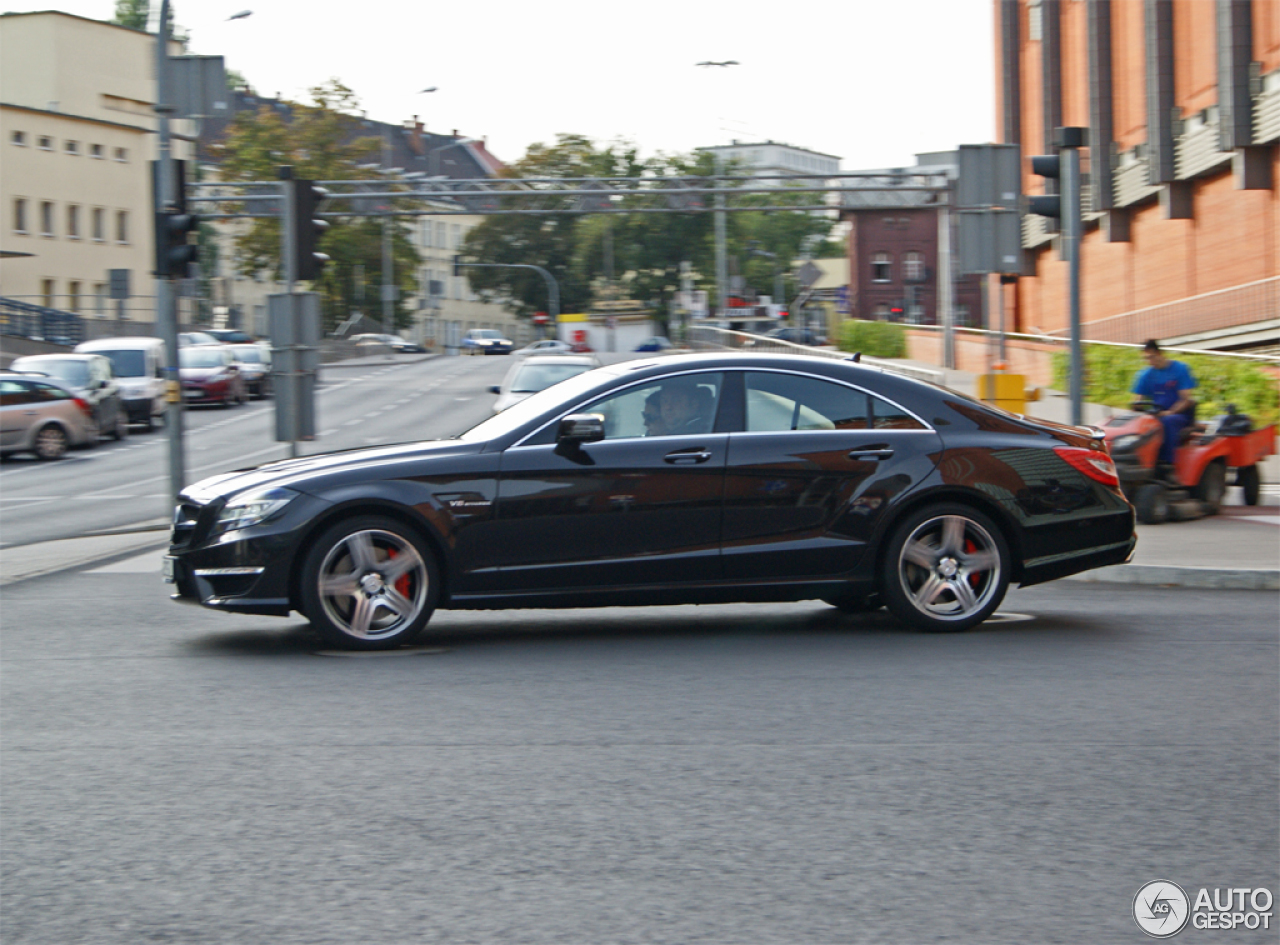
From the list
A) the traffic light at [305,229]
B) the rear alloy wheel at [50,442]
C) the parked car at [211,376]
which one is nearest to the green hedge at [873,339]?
the parked car at [211,376]

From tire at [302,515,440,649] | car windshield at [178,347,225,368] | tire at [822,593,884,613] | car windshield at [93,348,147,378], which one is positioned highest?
car windshield at [178,347,225,368]

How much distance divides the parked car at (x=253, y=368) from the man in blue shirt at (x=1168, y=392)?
106 ft

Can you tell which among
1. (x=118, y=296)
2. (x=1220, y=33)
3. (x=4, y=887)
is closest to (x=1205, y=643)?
(x=4, y=887)

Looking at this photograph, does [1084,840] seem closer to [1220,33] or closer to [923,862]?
[923,862]

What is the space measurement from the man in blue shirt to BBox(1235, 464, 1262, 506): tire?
1621 millimetres

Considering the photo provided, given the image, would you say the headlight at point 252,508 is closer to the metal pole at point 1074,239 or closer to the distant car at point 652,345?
the metal pole at point 1074,239

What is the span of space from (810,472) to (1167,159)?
3449 centimetres

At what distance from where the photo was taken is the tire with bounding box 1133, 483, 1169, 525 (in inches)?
561

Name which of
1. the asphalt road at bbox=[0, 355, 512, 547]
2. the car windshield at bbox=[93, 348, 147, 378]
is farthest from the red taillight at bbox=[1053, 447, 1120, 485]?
the car windshield at bbox=[93, 348, 147, 378]

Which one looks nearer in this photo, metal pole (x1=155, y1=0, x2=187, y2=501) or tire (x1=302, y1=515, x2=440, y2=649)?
→ tire (x1=302, y1=515, x2=440, y2=649)

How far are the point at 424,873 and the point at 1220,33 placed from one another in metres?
34.0

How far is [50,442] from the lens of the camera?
2927cm

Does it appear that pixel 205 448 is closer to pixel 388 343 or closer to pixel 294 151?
pixel 294 151

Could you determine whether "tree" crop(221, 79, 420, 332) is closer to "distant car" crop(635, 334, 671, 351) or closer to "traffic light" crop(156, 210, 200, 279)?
"distant car" crop(635, 334, 671, 351)
